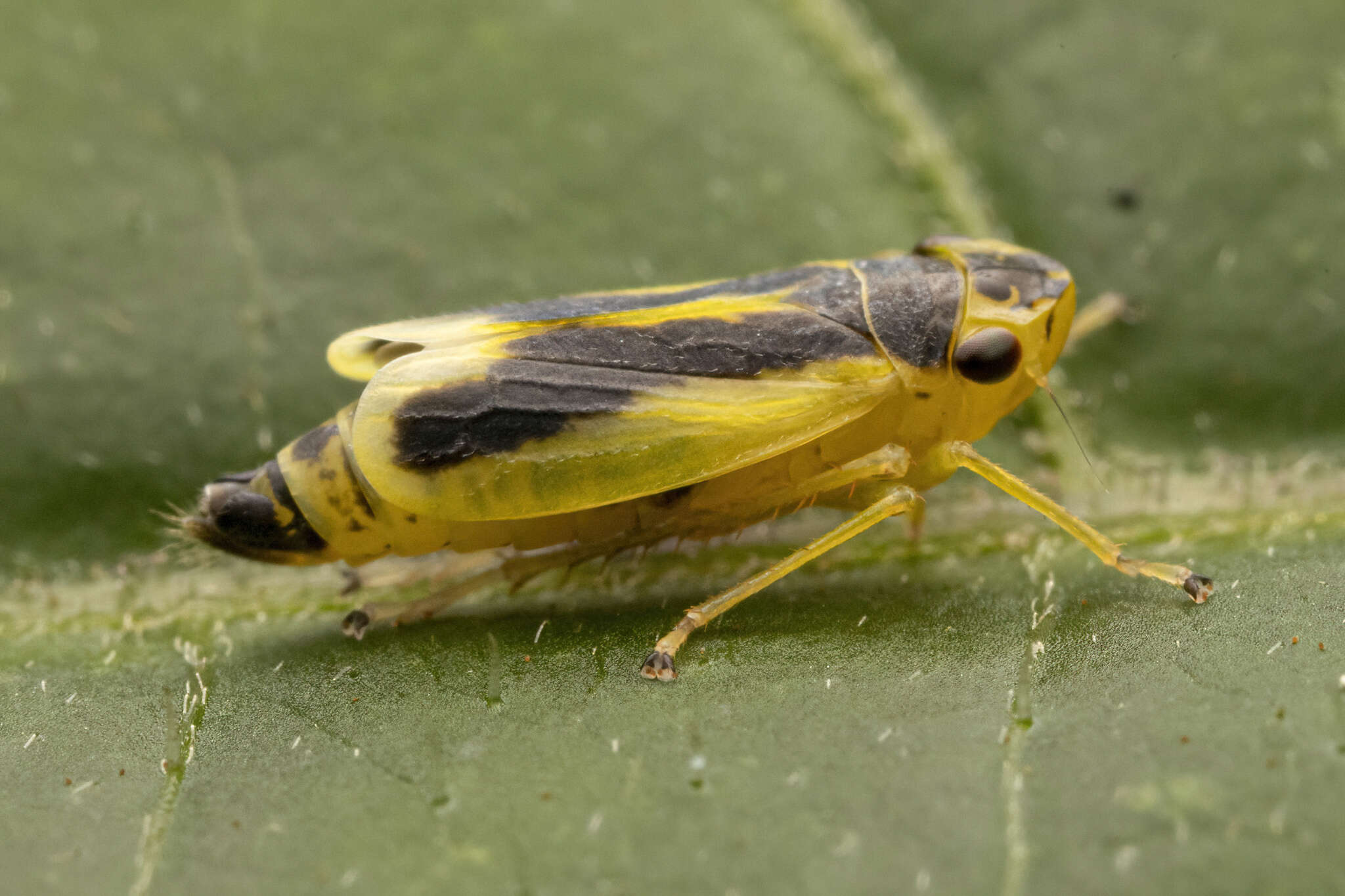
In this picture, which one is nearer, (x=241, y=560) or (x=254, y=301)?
(x=241, y=560)

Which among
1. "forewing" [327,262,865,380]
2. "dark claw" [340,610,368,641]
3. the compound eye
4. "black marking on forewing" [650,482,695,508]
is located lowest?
"dark claw" [340,610,368,641]

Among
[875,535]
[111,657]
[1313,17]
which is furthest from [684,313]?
[1313,17]

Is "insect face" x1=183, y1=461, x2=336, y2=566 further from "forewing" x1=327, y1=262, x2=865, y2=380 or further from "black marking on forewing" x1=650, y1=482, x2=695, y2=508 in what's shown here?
"black marking on forewing" x1=650, y1=482, x2=695, y2=508

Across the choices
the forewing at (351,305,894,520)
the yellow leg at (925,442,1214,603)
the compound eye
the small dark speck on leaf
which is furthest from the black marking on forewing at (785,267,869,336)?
the small dark speck on leaf

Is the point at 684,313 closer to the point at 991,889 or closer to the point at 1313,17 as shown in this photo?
the point at 991,889

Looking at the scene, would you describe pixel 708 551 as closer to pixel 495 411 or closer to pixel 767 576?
pixel 767 576

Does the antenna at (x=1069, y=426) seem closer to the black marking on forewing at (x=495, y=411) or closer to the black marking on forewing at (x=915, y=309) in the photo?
the black marking on forewing at (x=915, y=309)

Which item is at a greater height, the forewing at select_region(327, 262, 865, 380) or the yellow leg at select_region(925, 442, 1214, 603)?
the forewing at select_region(327, 262, 865, 380)
